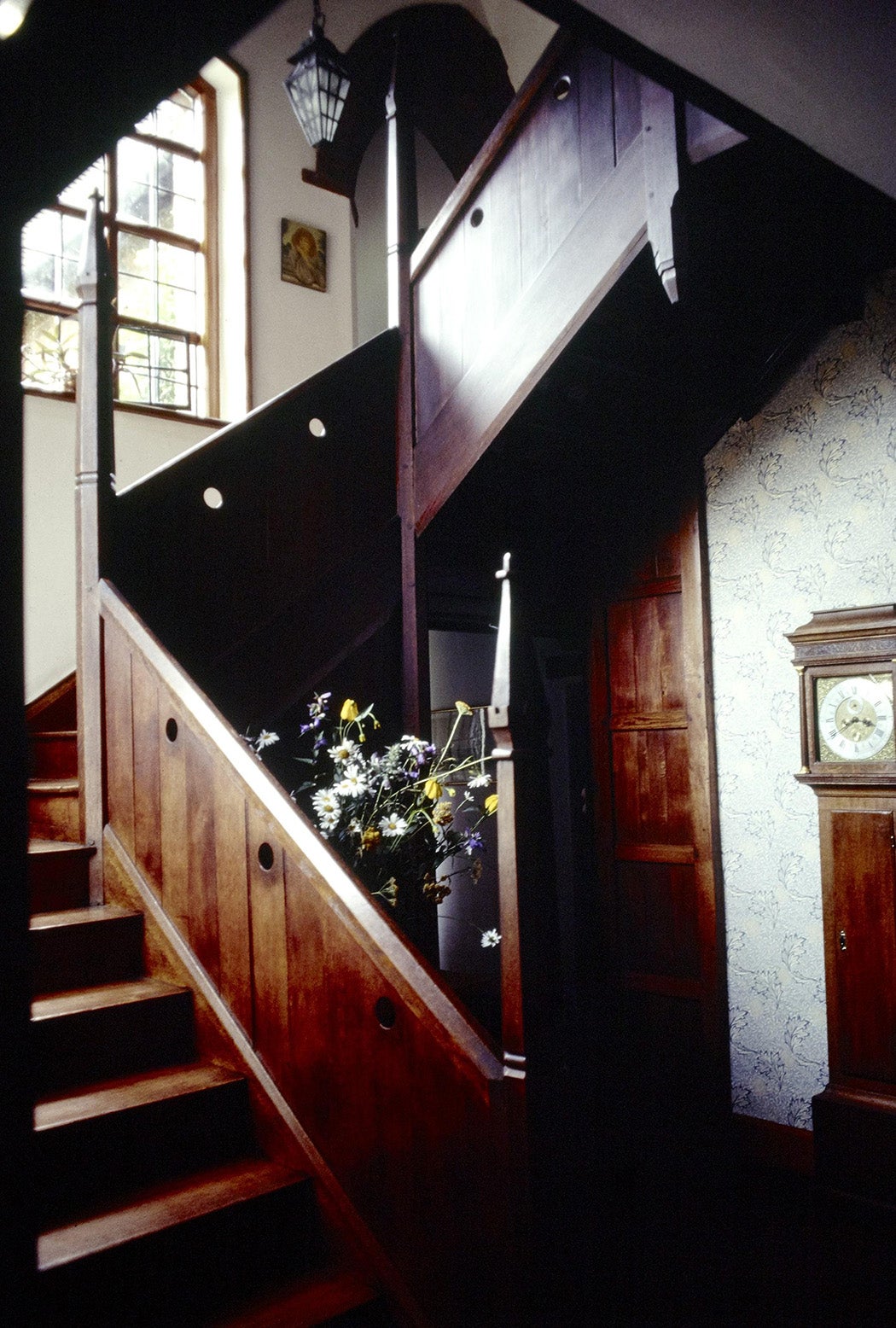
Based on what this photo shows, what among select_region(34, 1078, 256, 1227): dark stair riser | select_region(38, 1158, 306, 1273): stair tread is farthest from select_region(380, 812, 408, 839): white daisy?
select_region(38, 1158, 306, 1273): stair tread

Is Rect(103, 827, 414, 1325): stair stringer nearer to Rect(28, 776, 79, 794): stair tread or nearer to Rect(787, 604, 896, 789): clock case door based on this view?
Rect(28, 776, 79, 794): stair tread

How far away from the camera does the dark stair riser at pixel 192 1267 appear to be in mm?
2012

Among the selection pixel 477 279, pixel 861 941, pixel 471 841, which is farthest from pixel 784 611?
pixel 477 279

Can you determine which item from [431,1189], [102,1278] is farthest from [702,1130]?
[102,1278]

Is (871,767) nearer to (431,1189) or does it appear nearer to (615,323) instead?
(615,323)

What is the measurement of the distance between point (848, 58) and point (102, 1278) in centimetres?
265

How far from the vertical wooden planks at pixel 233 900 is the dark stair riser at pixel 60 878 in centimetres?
67

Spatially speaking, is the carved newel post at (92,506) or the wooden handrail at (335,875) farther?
the carved newel post at (92,506)

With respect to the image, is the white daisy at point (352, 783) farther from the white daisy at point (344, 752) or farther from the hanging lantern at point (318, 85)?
the hanging lantern at point (318, 85)

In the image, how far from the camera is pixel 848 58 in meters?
1.64

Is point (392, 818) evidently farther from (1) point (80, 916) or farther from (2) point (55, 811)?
(2) point (55, 811)

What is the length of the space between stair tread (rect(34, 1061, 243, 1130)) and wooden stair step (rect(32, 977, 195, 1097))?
45mm

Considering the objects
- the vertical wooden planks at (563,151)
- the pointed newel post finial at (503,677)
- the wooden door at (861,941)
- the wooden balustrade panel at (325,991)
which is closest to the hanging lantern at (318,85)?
the vertical wooden planks at (563,151)

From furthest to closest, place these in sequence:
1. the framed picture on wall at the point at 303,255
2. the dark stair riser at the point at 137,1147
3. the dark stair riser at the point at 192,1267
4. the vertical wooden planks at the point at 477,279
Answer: the framed picture on wall at the point at 303,255 → the vertical wooden planks at the point at 477,279 → the dark stair riser at the point at 137,1147 → the dark stair riser at the point at 192,1267
